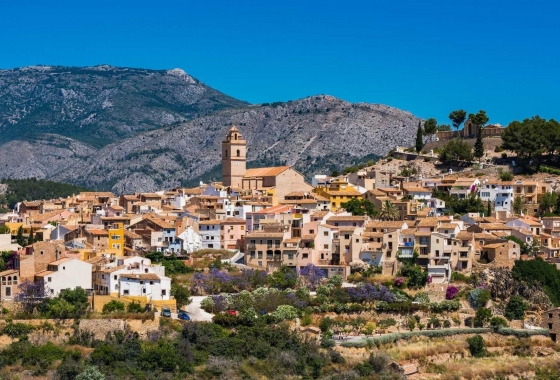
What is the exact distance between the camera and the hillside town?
46.9 meters

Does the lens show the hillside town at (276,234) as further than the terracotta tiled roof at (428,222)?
No

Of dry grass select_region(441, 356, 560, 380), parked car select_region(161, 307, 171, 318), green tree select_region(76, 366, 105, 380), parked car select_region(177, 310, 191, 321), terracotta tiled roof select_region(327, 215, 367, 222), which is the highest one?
terracotta tiled roof select_region(327, 215, 367, 222)

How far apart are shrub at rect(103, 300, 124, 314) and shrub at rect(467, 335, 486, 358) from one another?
1655 centimetres

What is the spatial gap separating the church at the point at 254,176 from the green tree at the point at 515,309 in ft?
80.8

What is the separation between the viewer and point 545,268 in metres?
52.9

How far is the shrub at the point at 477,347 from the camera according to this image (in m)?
46.4

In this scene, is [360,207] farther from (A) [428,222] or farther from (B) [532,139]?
(B) [532,139]

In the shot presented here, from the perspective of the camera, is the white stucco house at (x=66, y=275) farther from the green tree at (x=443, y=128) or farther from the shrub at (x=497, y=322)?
the green tree at (x=443, y=128)

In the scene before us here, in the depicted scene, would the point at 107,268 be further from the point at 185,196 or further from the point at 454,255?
the point at 185,196

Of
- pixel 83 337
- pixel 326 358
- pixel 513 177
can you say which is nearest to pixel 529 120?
pixel 513 177

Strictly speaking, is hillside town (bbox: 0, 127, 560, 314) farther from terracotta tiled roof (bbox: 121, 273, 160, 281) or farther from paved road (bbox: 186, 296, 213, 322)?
paved road (bbox: 186, 296, 213, 322)


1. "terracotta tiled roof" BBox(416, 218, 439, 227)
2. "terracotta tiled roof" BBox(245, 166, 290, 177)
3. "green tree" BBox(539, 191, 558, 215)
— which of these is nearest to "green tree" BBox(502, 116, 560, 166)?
"green tree" BBox(539, 191, 558, 215)

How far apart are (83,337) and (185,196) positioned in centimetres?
3196

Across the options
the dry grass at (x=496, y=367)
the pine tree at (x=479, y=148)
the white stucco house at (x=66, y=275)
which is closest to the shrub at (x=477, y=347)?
the dry grass at (x=496, y=367)
